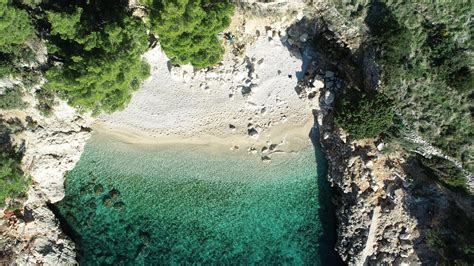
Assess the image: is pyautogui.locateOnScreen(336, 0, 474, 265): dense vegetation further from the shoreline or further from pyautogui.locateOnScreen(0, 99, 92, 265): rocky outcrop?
pyautogui.locateOnScreen(0, 99, 92, 265): rocky outcrop

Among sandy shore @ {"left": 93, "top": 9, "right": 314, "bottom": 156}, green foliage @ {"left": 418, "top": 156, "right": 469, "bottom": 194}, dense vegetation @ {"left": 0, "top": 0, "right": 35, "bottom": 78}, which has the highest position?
dense vegetation @ {"left": 0, "top": 0, "right": 35, "bottom": 78}

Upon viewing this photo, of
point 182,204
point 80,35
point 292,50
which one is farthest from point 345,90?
point 80,35

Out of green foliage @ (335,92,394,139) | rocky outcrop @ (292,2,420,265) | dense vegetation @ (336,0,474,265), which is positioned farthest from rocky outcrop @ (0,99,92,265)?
dense vegetation @ (336,0,474,265)

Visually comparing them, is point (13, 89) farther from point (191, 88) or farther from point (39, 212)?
point (191, 88)

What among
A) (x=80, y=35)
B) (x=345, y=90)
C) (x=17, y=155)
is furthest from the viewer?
(x=345, y=90)

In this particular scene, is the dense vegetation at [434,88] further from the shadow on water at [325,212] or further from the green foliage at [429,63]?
the shadow on water at [325,212]
